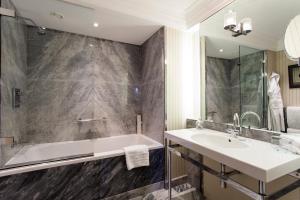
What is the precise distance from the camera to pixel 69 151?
7.01 feet

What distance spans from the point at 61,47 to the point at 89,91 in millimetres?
779

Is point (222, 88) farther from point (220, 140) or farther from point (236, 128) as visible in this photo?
point (220, 140)

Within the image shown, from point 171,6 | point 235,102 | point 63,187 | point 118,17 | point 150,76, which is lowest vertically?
point 63,187

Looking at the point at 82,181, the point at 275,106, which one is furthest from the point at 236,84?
the point at 82,181

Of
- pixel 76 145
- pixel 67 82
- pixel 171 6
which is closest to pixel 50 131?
pixel 76 145

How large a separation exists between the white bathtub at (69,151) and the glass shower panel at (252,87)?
44.3 inches

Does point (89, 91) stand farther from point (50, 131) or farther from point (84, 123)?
point (50, 131)

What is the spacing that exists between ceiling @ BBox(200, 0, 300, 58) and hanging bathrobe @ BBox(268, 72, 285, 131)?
281mm

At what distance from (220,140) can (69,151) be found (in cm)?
195

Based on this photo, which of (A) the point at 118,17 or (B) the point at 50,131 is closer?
(A) the point at 118,17

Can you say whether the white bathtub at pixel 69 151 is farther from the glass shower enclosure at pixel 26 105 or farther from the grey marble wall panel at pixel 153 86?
the grey marble wall panel at pixel 153 86

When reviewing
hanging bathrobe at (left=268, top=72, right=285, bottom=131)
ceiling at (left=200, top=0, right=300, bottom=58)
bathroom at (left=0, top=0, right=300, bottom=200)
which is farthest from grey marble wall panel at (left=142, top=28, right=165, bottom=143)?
hanging bathrobe at (left=268, top=72, right=285, bottom=131)

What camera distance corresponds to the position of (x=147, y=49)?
2656 mm

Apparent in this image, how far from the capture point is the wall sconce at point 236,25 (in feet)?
5.04
